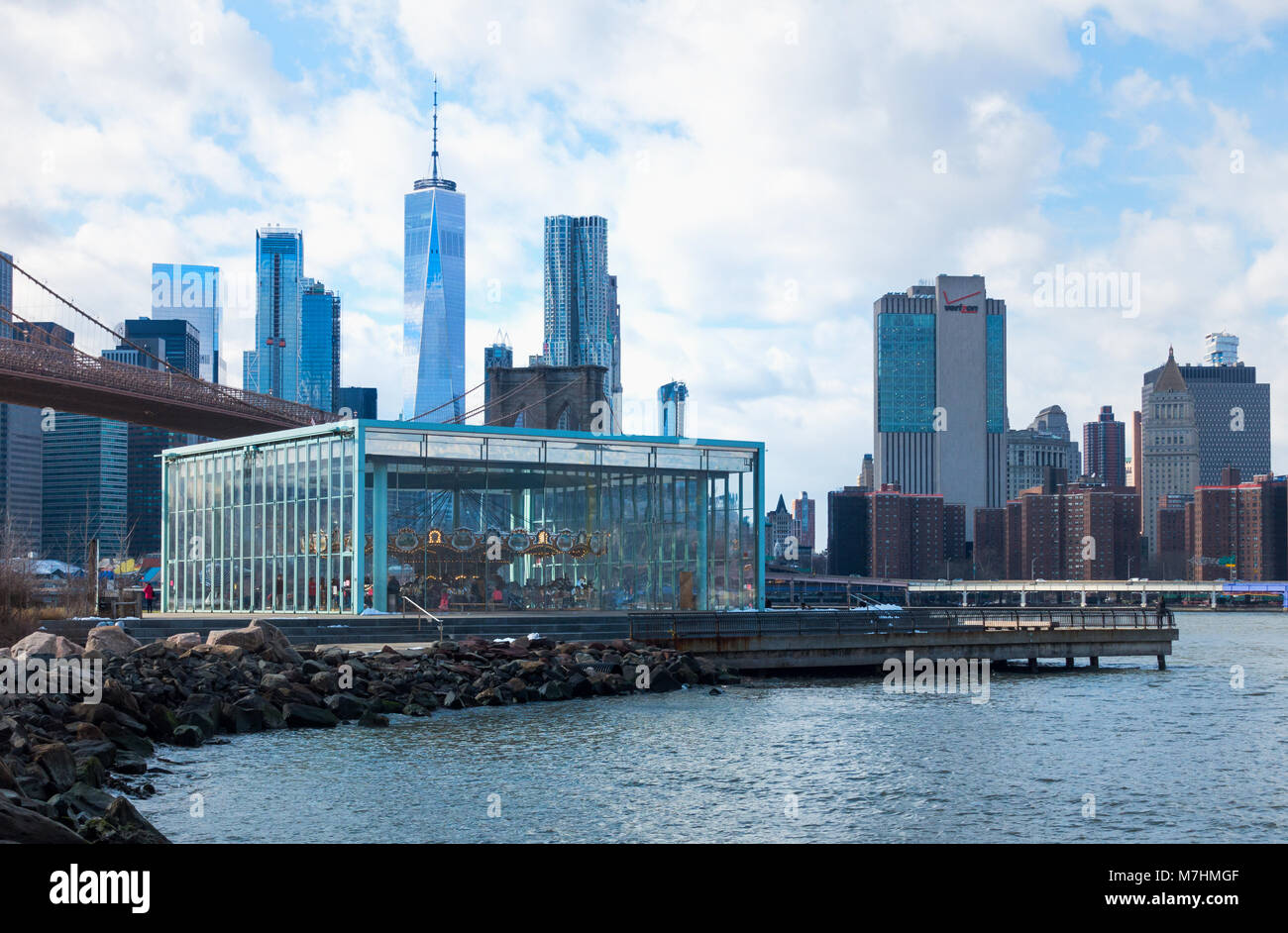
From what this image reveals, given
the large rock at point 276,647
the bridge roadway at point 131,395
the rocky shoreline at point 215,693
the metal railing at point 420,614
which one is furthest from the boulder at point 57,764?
the bridge roadway at point 131,395

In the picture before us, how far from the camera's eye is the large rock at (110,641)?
33219 millimetres

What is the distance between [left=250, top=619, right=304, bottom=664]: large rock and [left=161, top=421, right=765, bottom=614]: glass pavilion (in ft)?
34.2

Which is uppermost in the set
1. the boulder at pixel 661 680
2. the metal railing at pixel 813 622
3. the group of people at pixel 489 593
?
the group of people at pixel 489 593

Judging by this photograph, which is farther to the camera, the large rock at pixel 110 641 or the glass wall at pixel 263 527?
the glass wall at pixel 263 527

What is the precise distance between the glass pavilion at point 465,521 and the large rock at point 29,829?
32.2 m

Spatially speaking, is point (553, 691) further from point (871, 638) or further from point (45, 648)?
point (871, 638)

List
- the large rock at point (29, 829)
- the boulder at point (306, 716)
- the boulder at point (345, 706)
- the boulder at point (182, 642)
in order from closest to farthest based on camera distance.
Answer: the large rock at point (29, 829) < the boulder at point (306, 716) < the boulder at point (345, 706) < the boulder at point (182, 642)

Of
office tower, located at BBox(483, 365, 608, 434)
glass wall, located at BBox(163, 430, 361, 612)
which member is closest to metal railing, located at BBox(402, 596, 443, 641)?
glass wall, located at BBox(163, 430, 361, 612)

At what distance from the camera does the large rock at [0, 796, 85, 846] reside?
1345 centimetres

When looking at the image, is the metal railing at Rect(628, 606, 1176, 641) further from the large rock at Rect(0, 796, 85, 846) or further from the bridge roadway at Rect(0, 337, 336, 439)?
the large rock at Rect(0, 796, 85, 846)

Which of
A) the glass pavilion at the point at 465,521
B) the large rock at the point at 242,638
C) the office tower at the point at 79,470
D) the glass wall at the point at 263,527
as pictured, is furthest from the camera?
the office tower at the point at 79,470

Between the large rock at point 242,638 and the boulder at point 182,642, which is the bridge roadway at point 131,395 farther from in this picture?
the large rock at point 242,638

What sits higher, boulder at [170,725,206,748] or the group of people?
the group of people

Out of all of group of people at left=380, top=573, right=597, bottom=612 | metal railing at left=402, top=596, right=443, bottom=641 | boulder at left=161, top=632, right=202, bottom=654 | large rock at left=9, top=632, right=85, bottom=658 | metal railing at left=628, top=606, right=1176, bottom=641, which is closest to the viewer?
large rock at left=9, top=632, right=85, bottom=658
